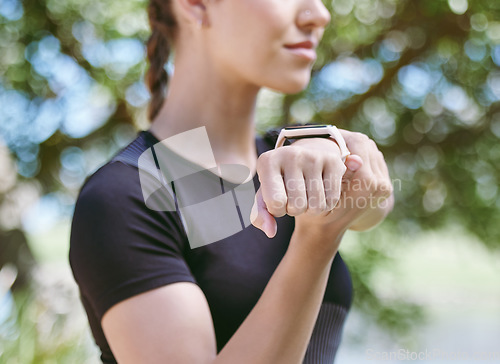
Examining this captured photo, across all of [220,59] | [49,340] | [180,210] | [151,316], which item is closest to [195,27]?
[220,59]

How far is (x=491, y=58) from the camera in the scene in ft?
8.05

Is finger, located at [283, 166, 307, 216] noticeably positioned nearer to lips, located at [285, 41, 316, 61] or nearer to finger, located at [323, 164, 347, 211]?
finger, located at [323, 164, 347, 211]

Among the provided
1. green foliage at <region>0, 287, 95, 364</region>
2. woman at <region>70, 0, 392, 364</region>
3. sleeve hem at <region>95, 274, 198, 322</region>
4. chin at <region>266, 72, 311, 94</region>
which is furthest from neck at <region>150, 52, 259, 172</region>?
green foliage at <region>0, 287, 95, 364</region>

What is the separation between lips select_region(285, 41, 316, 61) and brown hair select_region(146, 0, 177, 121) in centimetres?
30

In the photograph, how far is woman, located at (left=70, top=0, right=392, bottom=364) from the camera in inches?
27.5

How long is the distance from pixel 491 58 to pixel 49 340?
7.10 ft

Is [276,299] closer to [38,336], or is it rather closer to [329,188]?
[329,188]

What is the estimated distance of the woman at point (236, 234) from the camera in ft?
2.29

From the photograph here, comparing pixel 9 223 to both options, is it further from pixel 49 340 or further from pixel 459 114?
pixel 459 114

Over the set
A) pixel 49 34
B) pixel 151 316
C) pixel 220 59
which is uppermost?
pixel 220 59

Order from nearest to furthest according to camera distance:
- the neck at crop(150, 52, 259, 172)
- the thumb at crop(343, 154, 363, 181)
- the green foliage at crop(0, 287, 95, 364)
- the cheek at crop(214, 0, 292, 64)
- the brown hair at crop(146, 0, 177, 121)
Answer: the thumb at crop(343, 154, 363, 181)
the cheek at crop(214, 0, 292, 64)
the neck at crop(150, 52, 259, 172)
the brown hair at crop(146, 0, 177, 121)
the green foliage at crop(0, 287, 95, 364)

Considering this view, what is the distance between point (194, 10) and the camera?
106 cm

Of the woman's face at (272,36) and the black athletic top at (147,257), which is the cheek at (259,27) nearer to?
the woman's face at (272,36)

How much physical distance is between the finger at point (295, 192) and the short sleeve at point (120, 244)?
306 millimetres
